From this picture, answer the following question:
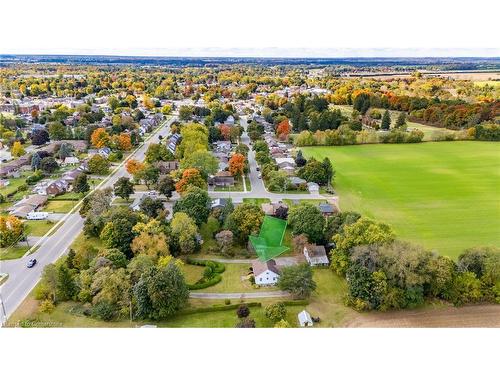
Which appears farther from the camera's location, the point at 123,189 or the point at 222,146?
the point at 222,146

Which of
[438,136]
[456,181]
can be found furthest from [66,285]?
[438,136]

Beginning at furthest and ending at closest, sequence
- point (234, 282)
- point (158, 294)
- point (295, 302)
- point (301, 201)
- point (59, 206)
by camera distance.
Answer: point (301, 201)
point (59, 206)
point (234, 282)
point (295, 302)
point (158, 294)

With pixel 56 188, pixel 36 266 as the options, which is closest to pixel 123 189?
pixel 56 188

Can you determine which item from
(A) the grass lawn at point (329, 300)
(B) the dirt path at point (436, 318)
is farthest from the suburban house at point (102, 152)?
(B) the dirt path at point (436, 318)

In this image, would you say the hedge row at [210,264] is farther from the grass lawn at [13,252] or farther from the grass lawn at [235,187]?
the grass lawn at [235,187]

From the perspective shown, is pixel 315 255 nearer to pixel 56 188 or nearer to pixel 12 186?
pixel 56 188

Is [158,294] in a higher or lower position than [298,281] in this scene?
higher

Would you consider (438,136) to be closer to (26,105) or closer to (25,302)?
(25,302)

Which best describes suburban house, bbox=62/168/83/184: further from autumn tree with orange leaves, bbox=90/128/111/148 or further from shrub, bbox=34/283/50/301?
shrub, bbox=34/283/50/301
